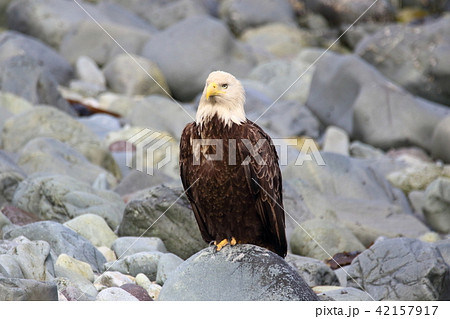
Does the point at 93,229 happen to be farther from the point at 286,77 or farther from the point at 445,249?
the point at 286,77

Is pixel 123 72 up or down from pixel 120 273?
up

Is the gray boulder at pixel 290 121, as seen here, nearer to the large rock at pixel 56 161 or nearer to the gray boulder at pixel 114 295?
the large rock at pixel 56 161

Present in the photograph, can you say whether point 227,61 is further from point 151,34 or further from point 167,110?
point 167,110

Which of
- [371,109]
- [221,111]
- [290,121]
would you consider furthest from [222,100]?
[371,109]

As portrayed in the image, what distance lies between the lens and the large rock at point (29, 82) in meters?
17.2

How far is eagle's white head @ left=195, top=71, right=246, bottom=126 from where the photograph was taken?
23.2ft

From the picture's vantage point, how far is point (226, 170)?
718cm

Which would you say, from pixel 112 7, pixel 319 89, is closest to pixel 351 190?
pixel 319 89

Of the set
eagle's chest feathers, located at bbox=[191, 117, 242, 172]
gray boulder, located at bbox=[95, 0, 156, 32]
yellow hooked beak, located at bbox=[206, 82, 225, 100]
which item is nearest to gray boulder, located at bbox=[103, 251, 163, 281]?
eagle's chest feathers, located at bbox=[191, 117, 242, 172]

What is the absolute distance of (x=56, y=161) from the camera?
1324 cm

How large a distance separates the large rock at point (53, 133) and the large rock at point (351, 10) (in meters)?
15.5

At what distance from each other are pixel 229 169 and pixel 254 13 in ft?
72.6

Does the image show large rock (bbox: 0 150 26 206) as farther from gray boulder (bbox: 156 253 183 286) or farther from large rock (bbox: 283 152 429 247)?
large rock (bbox: 283 152 429 247)

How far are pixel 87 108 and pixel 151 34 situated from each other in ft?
19.3
